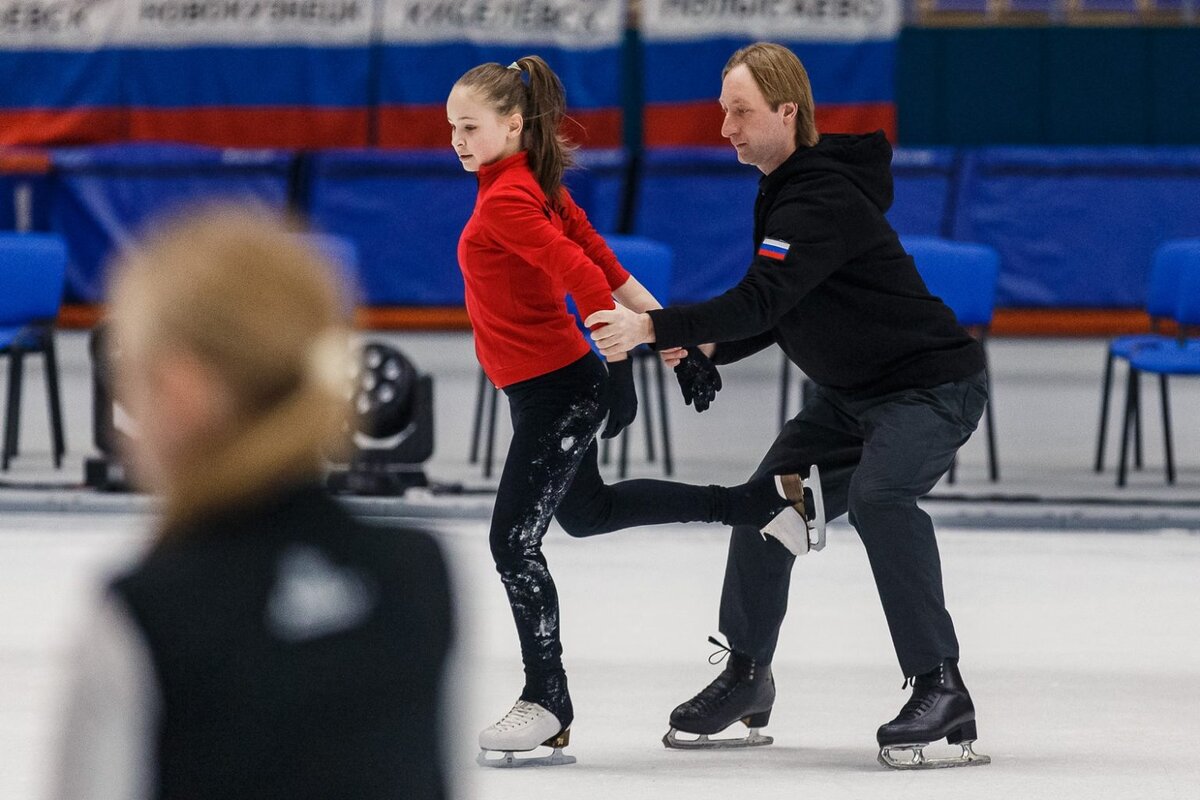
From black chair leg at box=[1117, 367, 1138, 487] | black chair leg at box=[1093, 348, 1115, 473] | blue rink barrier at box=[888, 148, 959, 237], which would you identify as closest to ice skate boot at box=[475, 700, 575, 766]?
black chair leg at box=[1117, 367, 1138, 487]

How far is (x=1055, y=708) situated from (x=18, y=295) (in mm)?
4969

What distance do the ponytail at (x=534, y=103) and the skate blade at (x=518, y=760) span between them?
113cm

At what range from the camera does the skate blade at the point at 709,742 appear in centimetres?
376

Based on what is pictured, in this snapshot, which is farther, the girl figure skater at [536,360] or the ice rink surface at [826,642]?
the ice rink surface at [826,642]

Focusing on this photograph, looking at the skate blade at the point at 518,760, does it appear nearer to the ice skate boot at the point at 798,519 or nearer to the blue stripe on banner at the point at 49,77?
the ice skate boot at the point at 798,519

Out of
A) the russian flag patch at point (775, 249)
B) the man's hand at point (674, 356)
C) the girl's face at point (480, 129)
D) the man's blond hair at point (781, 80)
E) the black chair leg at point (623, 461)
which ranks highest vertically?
the man's blond hair at point (781, 80)

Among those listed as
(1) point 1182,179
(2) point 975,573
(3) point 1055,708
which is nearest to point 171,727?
(3) point 1055,708

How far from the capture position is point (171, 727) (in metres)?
1.27

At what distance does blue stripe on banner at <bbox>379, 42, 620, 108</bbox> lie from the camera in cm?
1283

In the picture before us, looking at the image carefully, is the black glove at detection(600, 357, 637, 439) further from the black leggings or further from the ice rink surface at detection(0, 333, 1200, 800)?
the ice rink surface at detection(0, 333, 1200, 800)

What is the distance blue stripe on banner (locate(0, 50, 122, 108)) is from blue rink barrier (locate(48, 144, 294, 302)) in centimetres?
77

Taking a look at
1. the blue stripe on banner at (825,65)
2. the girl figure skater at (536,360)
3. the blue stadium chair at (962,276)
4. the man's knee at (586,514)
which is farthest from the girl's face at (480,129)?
the blue stripe on banner at (825,65)

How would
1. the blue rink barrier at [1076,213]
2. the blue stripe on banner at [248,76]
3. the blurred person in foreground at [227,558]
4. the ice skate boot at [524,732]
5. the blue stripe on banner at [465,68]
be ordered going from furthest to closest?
the blue stripe on banner at [248,76] < the blue stripe on banner at [465,68] < the blue rink barrier at [1076,213] < the ice skate boot at [524,732] < the blurred person in foreground at [227,558]

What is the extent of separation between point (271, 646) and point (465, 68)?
11804 mm
